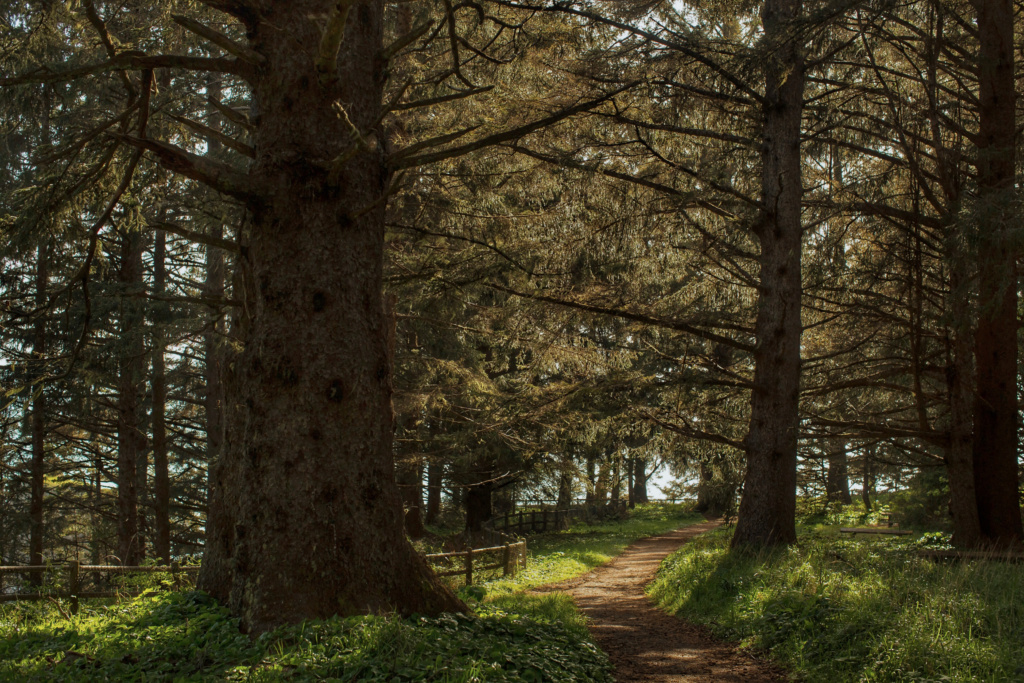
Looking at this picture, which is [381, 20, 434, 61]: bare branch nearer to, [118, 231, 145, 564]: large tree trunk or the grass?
the grass

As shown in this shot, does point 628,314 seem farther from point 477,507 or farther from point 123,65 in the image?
point 477,507

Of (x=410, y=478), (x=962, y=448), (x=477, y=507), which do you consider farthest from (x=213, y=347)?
(x=962, y=448)

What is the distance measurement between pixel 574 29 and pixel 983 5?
5135 mm

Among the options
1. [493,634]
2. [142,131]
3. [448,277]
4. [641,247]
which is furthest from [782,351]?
[142,131]

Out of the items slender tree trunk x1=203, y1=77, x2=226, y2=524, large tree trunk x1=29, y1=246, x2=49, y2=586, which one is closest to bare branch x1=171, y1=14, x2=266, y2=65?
large tree trunk x1=29, y1=246, x2=49, y2=586

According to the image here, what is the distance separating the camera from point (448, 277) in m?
8.72

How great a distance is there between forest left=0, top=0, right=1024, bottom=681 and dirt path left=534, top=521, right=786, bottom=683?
324 mm

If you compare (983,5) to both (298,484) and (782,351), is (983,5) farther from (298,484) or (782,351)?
(298,484)

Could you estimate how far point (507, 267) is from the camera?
8625 millimetres

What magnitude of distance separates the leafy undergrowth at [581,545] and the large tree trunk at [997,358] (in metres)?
6.82

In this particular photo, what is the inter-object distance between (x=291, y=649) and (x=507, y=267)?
5.50 meters

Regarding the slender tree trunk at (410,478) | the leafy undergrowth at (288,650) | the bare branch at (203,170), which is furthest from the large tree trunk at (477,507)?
the bare branch at (203,170)

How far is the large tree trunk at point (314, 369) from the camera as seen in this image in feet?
15.6

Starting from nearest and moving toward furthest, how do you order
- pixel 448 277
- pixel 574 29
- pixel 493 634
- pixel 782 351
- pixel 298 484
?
pixel 298 484
pixel 493 634
pixel 574 29
pixel 448 277
pixel 782 351
